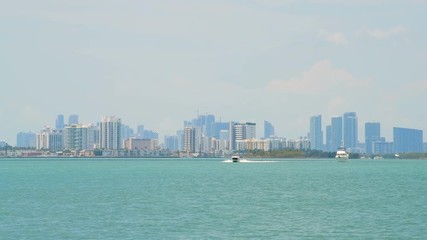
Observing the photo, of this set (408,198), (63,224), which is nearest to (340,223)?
(63,224)

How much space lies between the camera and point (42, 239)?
182 feet

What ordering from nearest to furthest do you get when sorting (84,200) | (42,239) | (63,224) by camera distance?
(42,239), (63,224), (84,200)

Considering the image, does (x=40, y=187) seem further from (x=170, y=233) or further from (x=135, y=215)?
(x=170, y=233)

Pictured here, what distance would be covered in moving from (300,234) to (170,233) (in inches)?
337

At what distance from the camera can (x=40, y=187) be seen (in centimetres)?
11406

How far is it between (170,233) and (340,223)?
13.4 metres

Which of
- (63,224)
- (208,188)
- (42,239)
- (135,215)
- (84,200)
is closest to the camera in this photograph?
(42,239)

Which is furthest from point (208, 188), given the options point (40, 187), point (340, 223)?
point (340, 223)

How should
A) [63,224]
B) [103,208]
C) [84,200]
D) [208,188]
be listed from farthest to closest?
1. [208,188]
2. [84,200]
3. [103,208]
4. [63,224]

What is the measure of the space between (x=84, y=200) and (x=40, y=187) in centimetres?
2836

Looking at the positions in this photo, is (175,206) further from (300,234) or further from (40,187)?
(40,187)

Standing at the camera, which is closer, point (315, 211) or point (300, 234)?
point (300, 234)

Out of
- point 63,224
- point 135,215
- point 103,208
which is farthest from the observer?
point 103,208

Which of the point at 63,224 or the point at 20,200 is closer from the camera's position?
the point at 63,224
